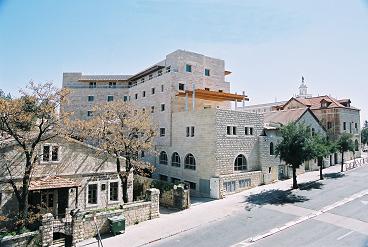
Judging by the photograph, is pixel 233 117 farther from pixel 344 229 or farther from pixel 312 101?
pixel 312 101

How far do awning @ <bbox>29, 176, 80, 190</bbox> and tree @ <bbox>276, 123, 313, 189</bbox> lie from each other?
2076 centimetres

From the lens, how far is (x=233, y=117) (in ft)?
105

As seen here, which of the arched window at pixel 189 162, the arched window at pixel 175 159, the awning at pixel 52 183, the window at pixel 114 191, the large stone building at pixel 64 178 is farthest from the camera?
the arched window at pixel 175 159

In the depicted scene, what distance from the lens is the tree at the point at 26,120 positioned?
59.8 feet

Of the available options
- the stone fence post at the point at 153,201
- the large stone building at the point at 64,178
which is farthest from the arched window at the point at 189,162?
the stone fence post at the point at 153,201

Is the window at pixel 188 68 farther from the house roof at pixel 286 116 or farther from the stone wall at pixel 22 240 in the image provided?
the stone wall at pixel 22 240

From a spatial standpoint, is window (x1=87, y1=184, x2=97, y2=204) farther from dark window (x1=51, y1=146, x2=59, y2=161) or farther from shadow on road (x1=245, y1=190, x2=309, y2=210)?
shadow on road (x1=245, y1=190, x2=309, y2=210)

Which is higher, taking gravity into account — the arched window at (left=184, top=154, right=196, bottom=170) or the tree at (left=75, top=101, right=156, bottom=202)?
the tree at (left=75, top=101, right=156, bottom=202)

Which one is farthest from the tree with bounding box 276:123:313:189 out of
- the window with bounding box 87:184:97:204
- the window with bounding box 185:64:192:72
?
the window with bounding box 87:184:97:204

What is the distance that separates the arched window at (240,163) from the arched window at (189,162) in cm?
472

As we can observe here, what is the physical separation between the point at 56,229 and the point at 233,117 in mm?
20465

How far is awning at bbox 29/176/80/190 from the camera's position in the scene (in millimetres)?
20645

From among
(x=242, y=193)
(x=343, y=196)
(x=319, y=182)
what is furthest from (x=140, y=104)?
(x=343, y=196)

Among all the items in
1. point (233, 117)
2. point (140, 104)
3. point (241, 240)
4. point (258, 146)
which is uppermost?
point (140, 104)
